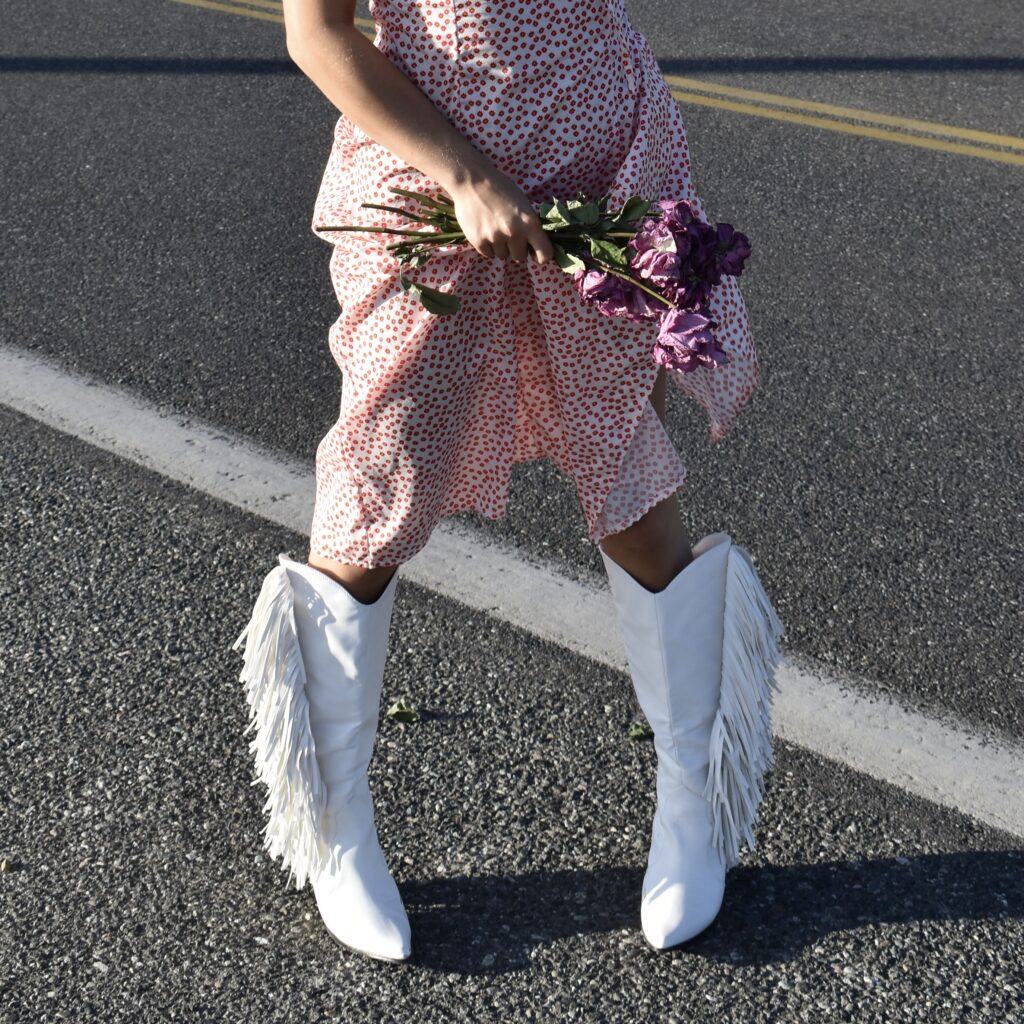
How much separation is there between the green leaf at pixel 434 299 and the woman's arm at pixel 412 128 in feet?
0.24

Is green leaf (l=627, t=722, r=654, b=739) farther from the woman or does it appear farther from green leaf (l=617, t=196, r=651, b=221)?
green leaf (l=617, t=196, r=651, b=221)

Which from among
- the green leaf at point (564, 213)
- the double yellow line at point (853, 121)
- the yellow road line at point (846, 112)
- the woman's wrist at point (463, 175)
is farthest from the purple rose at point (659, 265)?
the yellow road line at point (846, 112)

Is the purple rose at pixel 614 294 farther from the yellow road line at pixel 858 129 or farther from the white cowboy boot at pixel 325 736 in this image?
the yellow road line at pixel 858 129

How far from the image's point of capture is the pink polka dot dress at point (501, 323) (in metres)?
1.79

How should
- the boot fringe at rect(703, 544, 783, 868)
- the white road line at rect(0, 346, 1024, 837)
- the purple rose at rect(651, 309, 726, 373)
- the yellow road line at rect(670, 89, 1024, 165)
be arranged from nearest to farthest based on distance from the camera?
the purple rose at rect(651, 309, 726, 373), the boot fringe at rect(703, 544, 783, 868), the white road line at rect(0, 346, 1024, 837), the yellow road line at rect(670, 89, 1024, 165)

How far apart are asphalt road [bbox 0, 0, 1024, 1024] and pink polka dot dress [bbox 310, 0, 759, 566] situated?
0.56 metres

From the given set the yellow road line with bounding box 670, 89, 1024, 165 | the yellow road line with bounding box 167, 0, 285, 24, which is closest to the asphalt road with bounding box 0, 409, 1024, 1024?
the yellow road line with bounding box 670, 89, 1024, 165

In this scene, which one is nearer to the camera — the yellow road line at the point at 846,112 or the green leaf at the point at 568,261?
the green leaf at the point at 568,261

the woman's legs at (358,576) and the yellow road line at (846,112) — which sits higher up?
the woman's legs at (358,576)

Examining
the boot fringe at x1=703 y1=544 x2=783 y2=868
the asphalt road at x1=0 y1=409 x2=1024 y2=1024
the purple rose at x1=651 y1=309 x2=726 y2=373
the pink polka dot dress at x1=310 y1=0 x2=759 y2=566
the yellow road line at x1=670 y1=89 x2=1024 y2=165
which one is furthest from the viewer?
the yellow road line at x1=670 y1=89 x2=1024 y2=165

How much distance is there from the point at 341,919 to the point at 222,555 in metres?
1.11

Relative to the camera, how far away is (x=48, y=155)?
5.34 metres

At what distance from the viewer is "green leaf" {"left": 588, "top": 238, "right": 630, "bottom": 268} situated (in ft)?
5.74

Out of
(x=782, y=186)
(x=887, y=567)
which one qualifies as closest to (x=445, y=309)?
(x=887, y=567)
